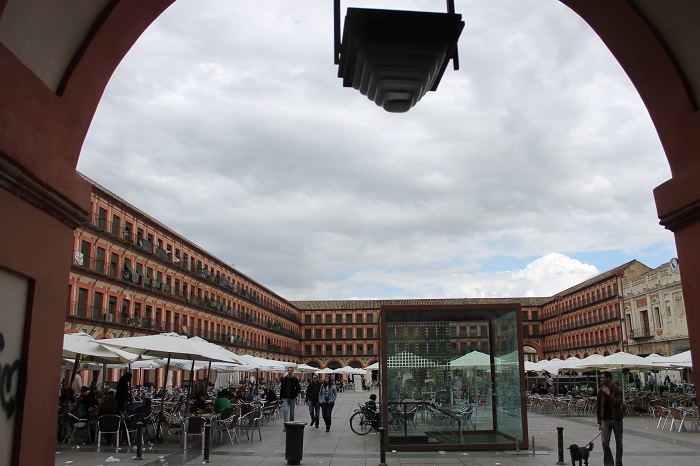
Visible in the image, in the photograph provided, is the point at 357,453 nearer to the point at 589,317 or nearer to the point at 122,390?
the point at 122,390

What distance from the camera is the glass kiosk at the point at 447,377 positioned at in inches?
507

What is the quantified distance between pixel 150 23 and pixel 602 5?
338 centimetres

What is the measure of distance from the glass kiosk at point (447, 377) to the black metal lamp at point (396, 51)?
32.4ft

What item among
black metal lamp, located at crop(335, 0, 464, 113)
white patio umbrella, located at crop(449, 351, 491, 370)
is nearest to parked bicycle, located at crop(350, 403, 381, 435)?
white patio umbrella, located at crop(449, 351, 491, 370)

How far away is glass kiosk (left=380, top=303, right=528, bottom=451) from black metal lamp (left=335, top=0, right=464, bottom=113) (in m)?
9.87

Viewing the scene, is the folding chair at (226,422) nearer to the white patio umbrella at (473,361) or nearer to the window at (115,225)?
the white patio umbrella at (473,361)

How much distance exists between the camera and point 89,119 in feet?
14.8

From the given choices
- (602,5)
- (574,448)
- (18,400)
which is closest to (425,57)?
(602,5)

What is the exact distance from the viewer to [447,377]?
43.7 ft

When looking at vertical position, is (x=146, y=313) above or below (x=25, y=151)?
above

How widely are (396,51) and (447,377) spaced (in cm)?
1113

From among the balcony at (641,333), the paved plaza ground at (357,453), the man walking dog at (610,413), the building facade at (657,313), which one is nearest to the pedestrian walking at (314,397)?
the paved plaza ground at (357,453)

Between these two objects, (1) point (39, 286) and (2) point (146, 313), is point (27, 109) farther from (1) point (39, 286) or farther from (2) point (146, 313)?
(2) point (146, 313)

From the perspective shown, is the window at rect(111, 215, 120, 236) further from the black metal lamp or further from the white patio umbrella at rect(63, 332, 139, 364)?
the black metal lamp
